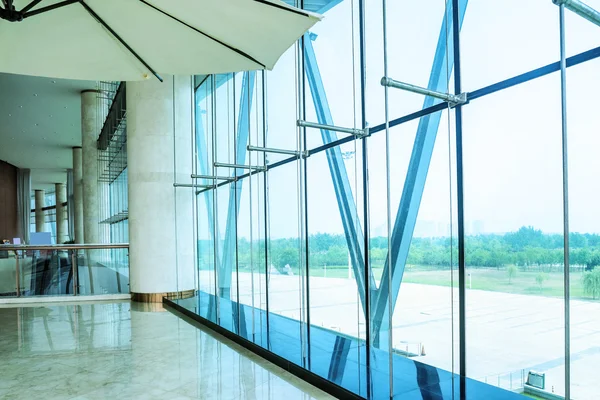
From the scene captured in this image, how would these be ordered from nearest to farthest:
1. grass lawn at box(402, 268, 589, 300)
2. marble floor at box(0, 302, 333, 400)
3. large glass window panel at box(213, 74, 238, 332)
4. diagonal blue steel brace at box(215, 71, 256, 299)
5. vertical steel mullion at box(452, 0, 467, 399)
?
1. grass lawn at box(402, 268, 589, 300)
2. vertical steel mullion at box(452, 0, 467, 399)
3. marble floor at box(0, 302, 333, 400)
4. diagonal blue steel brace at box(215, 71, 256, 299)
5. large glass window panel at box(213, 74, 238, 332)

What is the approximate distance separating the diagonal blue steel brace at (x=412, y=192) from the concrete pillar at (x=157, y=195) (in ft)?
15.8

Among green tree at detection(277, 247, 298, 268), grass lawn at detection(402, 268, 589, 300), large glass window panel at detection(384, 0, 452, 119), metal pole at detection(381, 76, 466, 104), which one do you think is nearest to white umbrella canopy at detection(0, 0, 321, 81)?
metal pole at detection(381, 76, 466, 104)

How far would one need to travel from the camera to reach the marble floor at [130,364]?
356 cm

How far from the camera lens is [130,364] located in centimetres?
437

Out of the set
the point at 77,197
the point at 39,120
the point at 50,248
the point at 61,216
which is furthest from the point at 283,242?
the point at 61,216

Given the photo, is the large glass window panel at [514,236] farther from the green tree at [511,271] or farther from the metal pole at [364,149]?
the metal pole at [364,149]

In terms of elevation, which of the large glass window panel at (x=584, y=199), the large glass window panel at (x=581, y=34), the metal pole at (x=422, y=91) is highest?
the large glass window panel at (x=581, y=34)

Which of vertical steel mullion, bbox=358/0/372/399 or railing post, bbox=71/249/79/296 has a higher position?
vertical steel mullion, bbox=358/0/372/399

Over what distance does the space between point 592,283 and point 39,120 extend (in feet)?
69.6

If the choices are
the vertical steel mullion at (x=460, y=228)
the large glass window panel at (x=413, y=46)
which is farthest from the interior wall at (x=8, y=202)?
the vertical steel mullion at (x=460, y=228)

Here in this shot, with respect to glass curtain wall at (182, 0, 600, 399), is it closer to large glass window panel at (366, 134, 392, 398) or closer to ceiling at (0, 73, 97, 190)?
large glass window panel at (366, 134, 392, 398)

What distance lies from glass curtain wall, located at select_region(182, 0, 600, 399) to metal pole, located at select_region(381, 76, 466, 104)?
16mm

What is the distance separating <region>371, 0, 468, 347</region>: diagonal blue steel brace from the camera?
379cm

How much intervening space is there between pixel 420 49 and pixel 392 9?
1.74 ft
